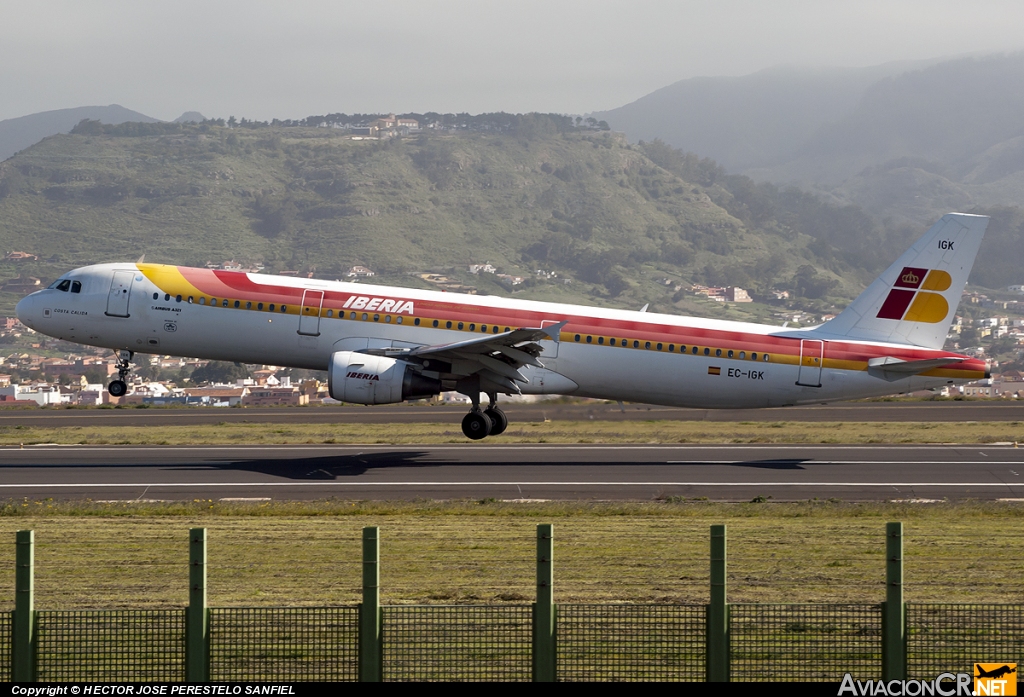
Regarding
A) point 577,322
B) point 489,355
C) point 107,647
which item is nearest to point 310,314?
point 489,355

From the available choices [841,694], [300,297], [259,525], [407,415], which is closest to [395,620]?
[841,694]

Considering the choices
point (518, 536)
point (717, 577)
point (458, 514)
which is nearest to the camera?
point (717, 577)

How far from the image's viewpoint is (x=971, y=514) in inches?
939

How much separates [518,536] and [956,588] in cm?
744

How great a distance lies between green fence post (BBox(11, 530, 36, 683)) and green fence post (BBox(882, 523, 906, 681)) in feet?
24.5

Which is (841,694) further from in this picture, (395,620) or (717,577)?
(395,620)

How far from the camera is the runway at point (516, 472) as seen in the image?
90.4 ft

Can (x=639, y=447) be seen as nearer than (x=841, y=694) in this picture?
No

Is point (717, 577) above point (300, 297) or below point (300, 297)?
below

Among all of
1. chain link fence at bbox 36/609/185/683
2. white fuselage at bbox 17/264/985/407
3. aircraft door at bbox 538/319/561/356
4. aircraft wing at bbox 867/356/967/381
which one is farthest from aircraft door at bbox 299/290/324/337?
chain link fence at bbox 36/609/185/683

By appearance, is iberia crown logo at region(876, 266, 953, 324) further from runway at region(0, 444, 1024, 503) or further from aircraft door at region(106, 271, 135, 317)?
aircraft door at region(106, 271, 135, 317)

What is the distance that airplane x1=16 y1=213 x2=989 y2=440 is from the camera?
3434 cm

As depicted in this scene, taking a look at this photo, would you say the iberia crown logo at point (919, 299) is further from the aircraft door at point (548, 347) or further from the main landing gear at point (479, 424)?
the main landing gear at point (479, 424)

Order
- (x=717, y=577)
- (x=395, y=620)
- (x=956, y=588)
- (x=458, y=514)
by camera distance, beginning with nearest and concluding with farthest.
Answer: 1. (x=717, y=577)
2. (x=395, y=620)
3. (x=956, y=588)
4. (x=458, y=514)
